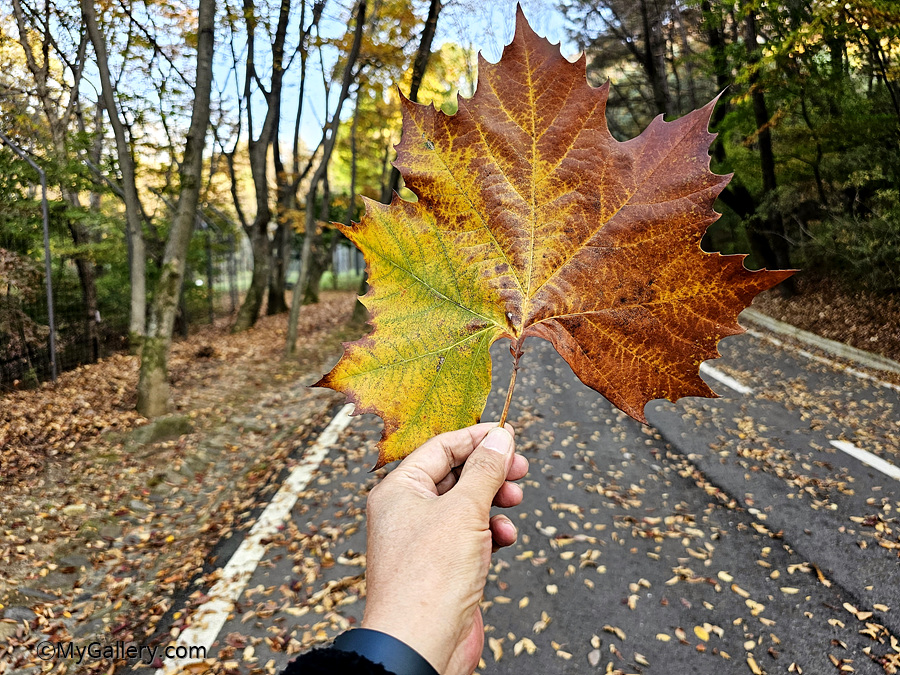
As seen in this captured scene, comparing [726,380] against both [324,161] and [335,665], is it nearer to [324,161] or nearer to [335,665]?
[324,161]

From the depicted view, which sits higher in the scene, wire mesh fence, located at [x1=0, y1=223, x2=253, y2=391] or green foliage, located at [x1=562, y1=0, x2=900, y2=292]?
green foliage, located at [x1=562, y1=0, x2=900, y2=292]

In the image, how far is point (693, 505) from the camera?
5.38m

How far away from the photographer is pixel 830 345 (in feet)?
30.8

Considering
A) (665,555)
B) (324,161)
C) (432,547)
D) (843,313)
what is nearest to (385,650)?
(432,547)

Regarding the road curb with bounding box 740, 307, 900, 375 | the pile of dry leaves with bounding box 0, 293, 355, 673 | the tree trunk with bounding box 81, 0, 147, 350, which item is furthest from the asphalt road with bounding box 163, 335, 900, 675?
the tree trunk with bounding box 81, 0, 147, 350

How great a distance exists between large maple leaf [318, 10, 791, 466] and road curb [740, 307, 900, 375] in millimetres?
9754

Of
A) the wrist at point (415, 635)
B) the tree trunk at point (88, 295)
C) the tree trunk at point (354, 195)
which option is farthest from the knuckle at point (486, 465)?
the tree trunk at point (354, 195)

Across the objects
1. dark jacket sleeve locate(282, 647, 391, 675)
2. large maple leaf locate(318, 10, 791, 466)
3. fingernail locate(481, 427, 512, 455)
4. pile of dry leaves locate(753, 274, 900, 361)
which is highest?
large maple leaf locate(318, 10, 791, 466)

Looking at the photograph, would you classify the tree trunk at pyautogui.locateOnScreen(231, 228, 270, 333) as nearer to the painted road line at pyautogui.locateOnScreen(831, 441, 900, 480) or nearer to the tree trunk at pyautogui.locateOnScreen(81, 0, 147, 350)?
the tree trunk at pyautogui.locateOnScreen(81, 0, 147, 350)

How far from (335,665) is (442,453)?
19.5 inches

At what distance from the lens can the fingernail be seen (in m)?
1.14

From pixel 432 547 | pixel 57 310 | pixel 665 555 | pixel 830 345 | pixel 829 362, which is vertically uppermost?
pixel 432 547

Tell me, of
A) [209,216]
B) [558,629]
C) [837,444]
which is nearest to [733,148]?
[837,444]

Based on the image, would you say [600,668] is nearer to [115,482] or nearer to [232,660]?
[232,660]
